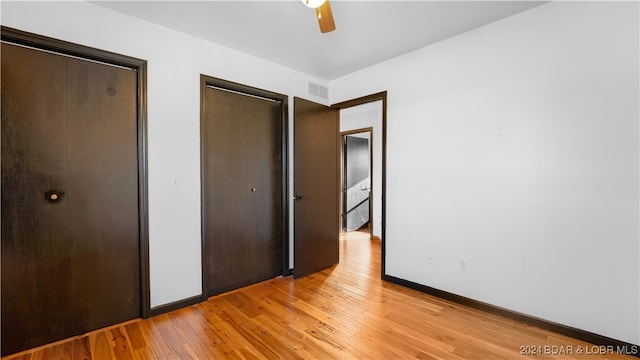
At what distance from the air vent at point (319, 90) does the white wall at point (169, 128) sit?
1.17 metres

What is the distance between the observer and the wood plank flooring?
5.99ft

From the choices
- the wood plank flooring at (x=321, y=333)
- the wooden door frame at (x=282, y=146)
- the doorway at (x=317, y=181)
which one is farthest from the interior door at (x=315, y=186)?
the wood plank flooring at (x=321, y=333)

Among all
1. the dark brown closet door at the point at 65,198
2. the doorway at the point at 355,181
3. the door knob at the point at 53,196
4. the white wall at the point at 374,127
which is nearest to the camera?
the dark brown closet door at the point at 65,198

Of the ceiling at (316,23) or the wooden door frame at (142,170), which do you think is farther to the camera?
the wooden door frame at (142,170)

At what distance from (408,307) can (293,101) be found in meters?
2.39

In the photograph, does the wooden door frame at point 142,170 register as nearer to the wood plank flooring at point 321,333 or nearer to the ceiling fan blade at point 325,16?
the wood plank flooring at point 321,333

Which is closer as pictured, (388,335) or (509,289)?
(388,335)

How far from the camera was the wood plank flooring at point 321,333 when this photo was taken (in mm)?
1827

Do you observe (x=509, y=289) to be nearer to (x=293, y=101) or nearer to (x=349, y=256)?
(x=349, y=256)

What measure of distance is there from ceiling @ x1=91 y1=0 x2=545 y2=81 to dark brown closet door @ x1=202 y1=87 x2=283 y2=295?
59 cm

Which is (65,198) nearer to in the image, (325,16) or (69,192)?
(69,192)

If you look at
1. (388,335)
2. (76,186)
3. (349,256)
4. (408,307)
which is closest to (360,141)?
(349,256)

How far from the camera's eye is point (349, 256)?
13.3 feet

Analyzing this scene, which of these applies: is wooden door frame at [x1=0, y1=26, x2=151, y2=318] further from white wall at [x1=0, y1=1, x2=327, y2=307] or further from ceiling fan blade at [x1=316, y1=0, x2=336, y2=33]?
ceiling fan blade at [x1=316, y1=0, x2=336, y2=33]
